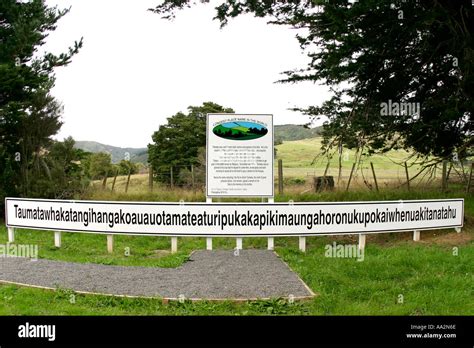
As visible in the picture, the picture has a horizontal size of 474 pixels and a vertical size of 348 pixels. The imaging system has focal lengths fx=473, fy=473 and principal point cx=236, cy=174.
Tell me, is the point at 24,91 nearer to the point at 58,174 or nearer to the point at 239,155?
the point at 58,174

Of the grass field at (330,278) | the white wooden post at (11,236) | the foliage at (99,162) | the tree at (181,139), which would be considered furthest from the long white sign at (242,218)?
the tree at (181,139)

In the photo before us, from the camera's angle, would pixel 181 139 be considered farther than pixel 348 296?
Yes

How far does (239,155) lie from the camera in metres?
12.7

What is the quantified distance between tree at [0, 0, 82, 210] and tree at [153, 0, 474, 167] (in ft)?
20.5

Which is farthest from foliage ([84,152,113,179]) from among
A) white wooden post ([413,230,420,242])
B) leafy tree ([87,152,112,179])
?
white wooden post ([413,230,420,242])

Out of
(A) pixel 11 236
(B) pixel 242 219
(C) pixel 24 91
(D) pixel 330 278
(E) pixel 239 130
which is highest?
(C) pixel 24 91

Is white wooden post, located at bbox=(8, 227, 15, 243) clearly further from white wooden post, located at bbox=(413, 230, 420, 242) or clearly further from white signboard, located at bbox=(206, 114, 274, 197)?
white wooden post, located at bbox=(413, 230, 420, 242)

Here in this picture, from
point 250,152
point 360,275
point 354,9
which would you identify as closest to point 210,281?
point 360,275

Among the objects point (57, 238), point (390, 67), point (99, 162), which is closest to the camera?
point (57, 238)

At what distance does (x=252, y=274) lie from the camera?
30.1ft

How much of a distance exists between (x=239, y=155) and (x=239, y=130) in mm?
667

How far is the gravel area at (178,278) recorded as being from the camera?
7844 mm

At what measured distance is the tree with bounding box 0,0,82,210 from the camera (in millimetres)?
19359

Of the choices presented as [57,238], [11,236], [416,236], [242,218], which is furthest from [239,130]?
[11,236]
